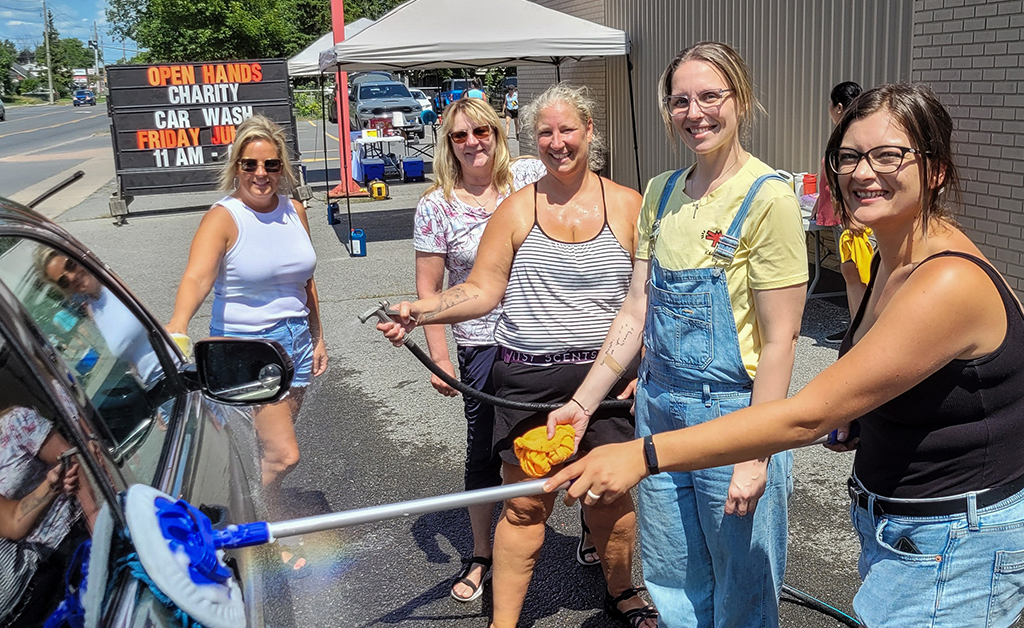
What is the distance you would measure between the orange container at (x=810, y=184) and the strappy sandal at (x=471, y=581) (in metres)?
5.35

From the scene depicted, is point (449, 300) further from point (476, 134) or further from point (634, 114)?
point (634, 114)

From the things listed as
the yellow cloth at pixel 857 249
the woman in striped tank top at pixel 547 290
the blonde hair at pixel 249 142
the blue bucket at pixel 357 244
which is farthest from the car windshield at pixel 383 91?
the woman in striped tank top at pixel 547 290

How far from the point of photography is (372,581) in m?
3.70

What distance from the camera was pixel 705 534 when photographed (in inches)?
100

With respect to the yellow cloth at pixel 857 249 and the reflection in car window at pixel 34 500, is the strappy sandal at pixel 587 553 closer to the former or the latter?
the yellow cloth at pixel 857 249

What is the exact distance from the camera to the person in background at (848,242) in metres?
2.57

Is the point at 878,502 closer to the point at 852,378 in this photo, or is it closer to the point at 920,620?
the point at 920,620

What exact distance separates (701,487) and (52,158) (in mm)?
28269

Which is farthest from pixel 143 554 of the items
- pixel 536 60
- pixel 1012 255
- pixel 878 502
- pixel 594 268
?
pixel 536 60

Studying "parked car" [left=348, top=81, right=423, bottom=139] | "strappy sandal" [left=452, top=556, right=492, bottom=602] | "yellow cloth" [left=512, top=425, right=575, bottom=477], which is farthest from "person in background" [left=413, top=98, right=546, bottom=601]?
"parked car" [left=348, top=81, right=423, bottom=139]

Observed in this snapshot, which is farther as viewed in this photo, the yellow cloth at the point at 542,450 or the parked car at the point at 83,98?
the parked car at the point at 83,98

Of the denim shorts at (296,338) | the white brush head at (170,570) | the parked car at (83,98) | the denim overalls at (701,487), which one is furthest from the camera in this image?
the parked car at (83,98)

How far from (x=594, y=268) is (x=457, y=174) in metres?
0.96

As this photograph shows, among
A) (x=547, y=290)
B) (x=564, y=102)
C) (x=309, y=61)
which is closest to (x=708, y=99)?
(x=564, y=102)
